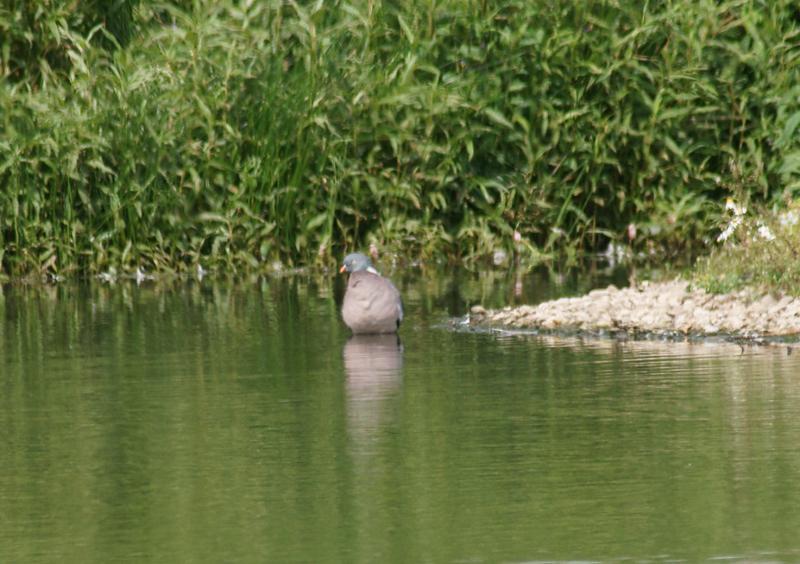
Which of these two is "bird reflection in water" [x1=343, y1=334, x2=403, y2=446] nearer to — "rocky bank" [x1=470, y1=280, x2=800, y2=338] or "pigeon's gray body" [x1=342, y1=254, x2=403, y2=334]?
"pigeon's gray body" [x1=342, y1=254, x2=403, y2=334]

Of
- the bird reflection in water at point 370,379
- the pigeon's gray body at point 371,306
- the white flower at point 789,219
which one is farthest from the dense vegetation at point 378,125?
the bird reflection in water at point 370,379

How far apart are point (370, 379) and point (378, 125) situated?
843 centimetres

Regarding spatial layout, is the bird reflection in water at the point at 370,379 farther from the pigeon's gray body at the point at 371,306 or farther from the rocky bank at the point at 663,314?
the rocky bank at the point at 663,314

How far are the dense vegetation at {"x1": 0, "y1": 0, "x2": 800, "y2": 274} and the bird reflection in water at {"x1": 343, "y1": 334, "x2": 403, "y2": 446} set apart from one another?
5.72m

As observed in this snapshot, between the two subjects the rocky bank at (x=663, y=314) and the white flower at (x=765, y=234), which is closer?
the rocky bank at (x=663, y=314)

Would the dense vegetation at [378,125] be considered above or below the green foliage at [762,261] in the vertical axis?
above

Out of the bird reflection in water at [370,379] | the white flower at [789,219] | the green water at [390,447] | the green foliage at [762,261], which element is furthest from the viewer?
the white flower at [789,219]

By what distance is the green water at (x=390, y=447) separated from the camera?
290 inches

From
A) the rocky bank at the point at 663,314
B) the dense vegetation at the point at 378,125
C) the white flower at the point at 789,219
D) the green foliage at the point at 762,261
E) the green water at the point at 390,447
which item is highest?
the dense vegetation at the point at 378,125

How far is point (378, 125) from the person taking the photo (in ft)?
65.6

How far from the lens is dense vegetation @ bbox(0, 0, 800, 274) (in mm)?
19312

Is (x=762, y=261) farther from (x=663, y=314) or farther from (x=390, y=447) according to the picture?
(x=390, y=447)

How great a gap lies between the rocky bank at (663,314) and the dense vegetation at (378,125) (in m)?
5.01

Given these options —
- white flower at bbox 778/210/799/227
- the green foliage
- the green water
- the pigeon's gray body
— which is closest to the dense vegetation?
white flower at bbox 778/210/799/227
